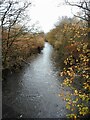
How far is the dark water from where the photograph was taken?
13184mm

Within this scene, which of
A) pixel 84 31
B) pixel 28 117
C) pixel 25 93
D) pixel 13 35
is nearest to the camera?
pixel 84 31

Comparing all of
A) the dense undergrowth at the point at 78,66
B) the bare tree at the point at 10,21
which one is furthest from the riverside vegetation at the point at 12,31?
the dense undergrowth at the point at 78,66

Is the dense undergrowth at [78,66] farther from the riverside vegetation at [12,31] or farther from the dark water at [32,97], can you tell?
the riverside vegetation at [12,31]

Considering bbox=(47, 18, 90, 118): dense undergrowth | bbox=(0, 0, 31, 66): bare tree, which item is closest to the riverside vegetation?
bbox=(0, 0, 31, 66): bare tree

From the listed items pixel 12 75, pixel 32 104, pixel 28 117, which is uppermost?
pixel 28 117

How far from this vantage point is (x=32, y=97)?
1617 centimetres

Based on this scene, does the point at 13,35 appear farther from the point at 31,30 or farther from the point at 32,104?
the point at 32,104

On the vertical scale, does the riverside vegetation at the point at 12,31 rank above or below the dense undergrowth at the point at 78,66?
below

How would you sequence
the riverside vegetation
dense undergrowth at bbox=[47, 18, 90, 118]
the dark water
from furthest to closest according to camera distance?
1. the riverside vegetation
2. the dark water
3. dense undergrowth at bbox=[47, 18, 90, 118]

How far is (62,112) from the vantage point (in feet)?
43.8

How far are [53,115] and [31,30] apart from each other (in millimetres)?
15228

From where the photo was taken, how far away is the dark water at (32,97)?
43.3 feet

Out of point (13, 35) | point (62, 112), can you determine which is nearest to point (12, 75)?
point (13, 35)

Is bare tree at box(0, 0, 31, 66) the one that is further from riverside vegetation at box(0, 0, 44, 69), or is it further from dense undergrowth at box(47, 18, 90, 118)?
dense undergrowth at box(47, 18, 90, 118)
